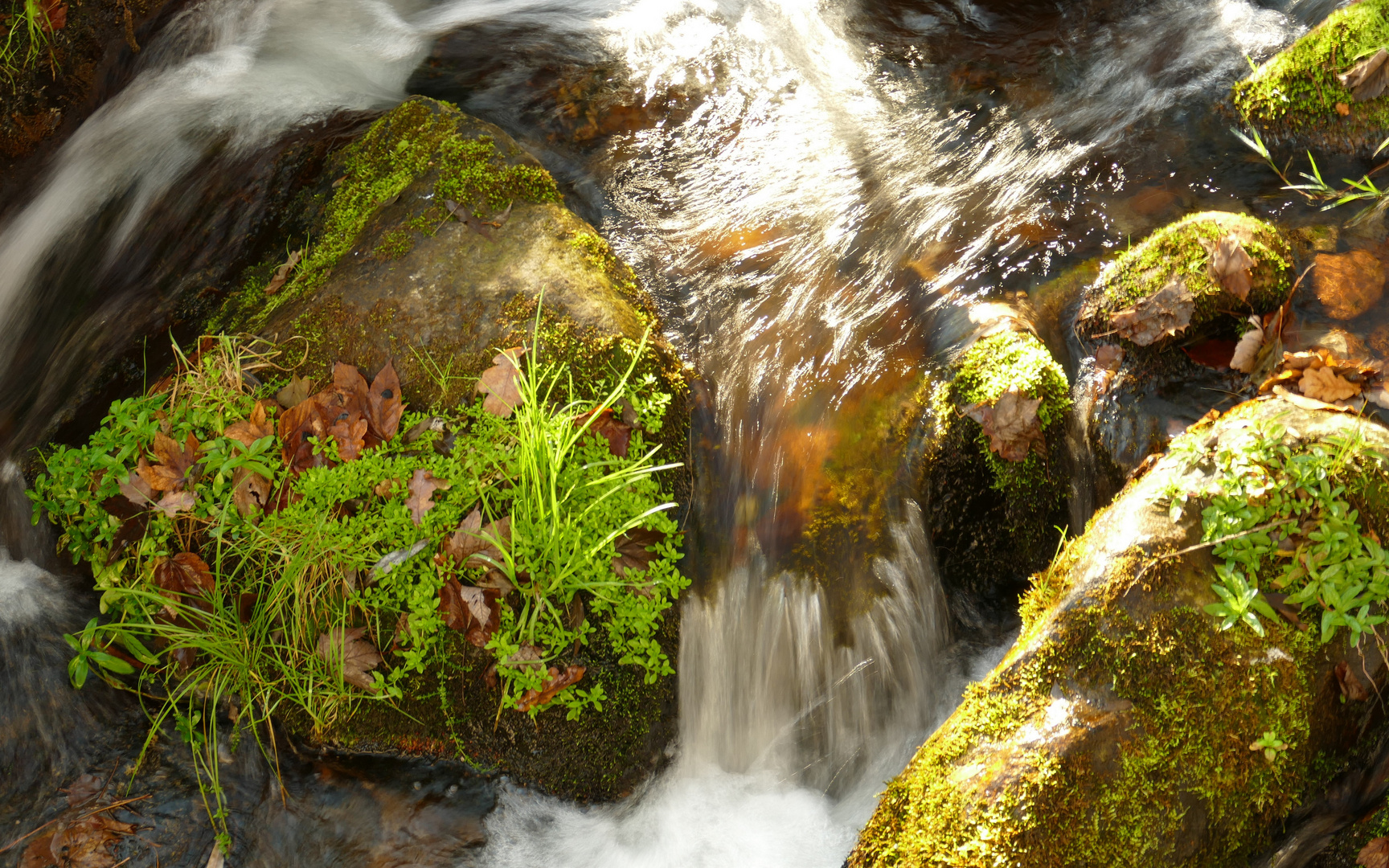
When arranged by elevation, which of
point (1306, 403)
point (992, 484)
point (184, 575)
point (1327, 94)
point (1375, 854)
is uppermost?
point (184, 575)

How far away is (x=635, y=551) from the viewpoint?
11.4 ft

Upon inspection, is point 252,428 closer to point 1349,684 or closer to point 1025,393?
point 1025,393

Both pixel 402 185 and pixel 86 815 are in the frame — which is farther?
pixel 402 185

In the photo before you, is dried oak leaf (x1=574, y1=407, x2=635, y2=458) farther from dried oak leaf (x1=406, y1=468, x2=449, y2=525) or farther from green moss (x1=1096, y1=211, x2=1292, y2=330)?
green moss (x1=1096, y1=211, x2=1292, y2=330)

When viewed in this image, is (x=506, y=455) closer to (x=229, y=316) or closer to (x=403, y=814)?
(x=403, y=814)

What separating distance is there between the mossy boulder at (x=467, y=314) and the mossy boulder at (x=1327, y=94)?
350 cm

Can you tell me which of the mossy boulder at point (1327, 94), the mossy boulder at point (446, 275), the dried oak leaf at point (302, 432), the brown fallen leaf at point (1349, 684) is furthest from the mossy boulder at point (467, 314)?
the mossy boulder at point (1327, 94)

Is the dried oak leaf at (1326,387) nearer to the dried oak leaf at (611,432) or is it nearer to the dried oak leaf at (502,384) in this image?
the dried oak leaf at (611,432)

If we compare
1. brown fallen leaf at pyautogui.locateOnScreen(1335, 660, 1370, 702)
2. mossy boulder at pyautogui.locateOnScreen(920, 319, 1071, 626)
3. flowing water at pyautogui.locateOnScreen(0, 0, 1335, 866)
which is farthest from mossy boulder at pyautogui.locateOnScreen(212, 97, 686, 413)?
brown fallen leaf at pyautogui.locateOnScreen(1335, 660, 1370, 702)

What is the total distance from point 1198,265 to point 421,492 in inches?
139

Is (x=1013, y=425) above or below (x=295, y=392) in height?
below

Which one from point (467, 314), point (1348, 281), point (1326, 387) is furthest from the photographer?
point (467, 314)

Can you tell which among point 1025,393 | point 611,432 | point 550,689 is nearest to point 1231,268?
→ point 1025,393

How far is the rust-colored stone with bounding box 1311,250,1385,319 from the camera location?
11.8ft
